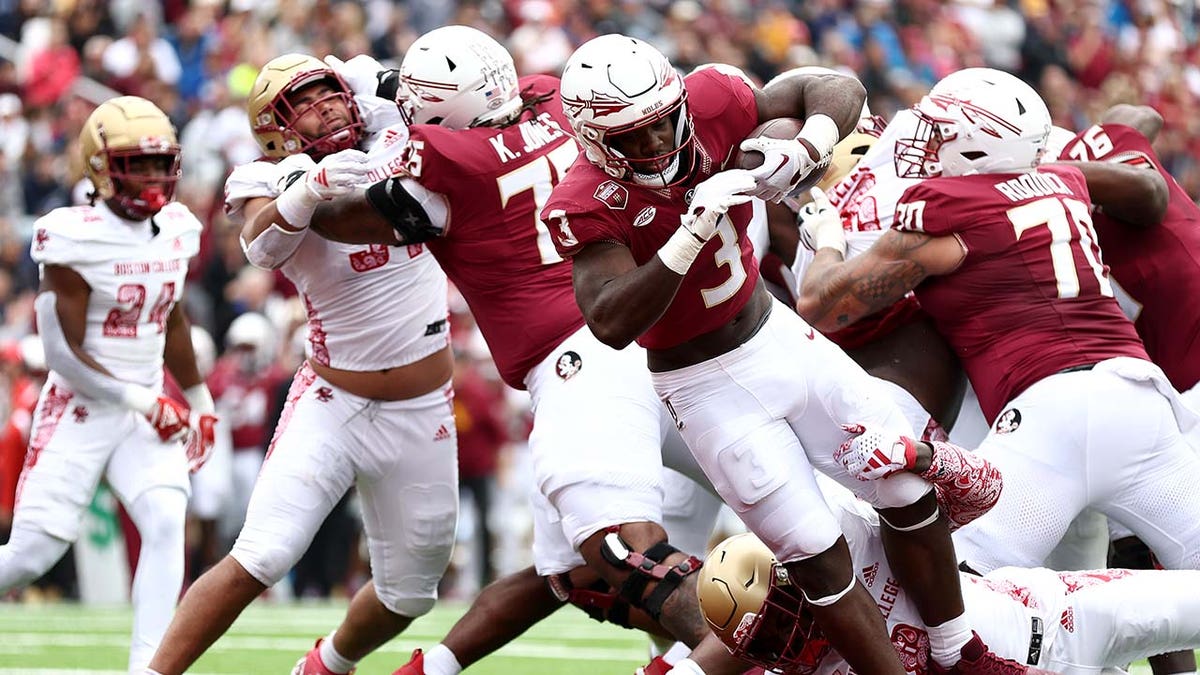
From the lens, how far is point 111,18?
14695 mm

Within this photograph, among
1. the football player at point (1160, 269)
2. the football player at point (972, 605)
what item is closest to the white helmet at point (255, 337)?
the football player at point (1160, 269)

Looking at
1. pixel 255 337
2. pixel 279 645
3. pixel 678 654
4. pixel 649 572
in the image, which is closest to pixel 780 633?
pixel 649 572

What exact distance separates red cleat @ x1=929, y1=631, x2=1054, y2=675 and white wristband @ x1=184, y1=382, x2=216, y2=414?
3.43 metres

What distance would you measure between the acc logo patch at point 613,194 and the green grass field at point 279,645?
3.13 metres

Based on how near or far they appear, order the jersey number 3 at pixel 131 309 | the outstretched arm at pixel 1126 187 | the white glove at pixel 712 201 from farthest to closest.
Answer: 1. the jersey number 3 at pixel 131 309
2. the outstretched arm at pixel 1126 187
3. the white glove at pixel 712 201

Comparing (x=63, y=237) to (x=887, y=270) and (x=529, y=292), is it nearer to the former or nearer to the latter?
(x=529, y=292)

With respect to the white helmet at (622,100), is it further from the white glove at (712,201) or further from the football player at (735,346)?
the white glove at (712,201)

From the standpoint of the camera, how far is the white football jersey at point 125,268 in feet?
20.7

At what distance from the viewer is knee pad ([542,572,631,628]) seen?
17.0 feet

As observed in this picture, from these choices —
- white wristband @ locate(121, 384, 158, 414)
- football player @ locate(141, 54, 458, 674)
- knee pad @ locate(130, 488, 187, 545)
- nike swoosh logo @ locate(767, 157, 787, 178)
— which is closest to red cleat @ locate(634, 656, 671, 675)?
football player @ locate(141, 54, 458, 674)

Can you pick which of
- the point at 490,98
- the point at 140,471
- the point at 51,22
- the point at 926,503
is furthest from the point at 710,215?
the point at 51,22

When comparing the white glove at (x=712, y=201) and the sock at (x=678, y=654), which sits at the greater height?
the white glove at (x=712, y=201)

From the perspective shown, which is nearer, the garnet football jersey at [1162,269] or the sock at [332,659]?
the garnet football jersey at [1162,269]

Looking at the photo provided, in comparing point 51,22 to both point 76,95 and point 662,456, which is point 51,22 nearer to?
point 76,95
